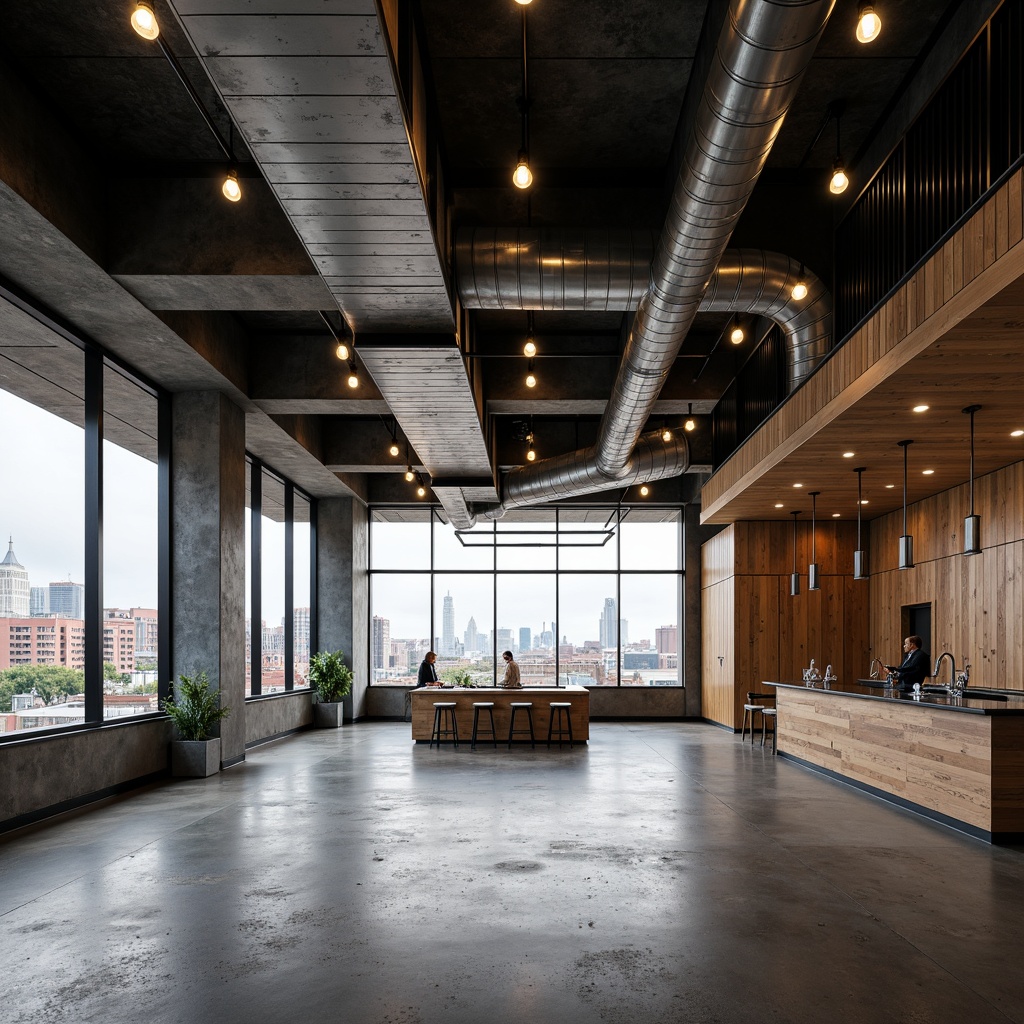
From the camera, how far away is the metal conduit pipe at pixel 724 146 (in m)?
3.51

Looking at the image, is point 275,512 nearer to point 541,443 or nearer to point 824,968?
point 541,443

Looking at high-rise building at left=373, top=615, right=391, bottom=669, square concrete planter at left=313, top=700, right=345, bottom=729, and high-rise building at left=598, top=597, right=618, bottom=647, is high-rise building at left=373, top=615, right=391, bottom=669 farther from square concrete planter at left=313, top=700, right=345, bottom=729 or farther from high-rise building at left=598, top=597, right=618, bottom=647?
high-rise building at left=598, top=597, right=618, bottom=647

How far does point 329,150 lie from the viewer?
4.72 meters

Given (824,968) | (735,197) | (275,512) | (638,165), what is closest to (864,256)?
(638,165)

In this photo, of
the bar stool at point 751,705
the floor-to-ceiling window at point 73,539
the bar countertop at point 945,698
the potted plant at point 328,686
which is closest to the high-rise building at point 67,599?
the floor-to-ceiling window at point 73,539

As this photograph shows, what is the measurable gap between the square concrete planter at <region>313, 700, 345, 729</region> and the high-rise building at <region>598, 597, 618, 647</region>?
5.30 metres

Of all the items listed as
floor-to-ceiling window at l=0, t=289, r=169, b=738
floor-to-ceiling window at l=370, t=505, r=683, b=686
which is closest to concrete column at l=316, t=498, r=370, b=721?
floor-to-ceiling window at l=370, t=505, r=683, b=686

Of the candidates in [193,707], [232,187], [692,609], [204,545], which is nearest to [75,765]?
[193,707]

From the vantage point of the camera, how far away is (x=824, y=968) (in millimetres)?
3992

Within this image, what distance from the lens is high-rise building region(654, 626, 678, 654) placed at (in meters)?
17.6

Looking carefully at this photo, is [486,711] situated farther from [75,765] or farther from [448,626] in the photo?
[75,765]

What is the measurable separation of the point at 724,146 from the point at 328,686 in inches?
523

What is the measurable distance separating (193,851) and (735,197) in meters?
5.42

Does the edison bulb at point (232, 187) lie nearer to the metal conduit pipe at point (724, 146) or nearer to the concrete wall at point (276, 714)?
the metal conduit pipe at point (724, 146)
